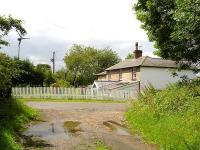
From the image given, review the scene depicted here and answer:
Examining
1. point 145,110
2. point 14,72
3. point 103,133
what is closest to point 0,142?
point 103,133

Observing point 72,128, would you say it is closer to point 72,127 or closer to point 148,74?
point 72,127

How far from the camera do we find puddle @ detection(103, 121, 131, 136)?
1678 centimetres

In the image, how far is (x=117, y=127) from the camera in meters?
18.2

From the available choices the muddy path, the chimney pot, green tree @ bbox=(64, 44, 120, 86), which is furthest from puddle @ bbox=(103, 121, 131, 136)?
green tree @ bbox=(64, 44, 120, 86)

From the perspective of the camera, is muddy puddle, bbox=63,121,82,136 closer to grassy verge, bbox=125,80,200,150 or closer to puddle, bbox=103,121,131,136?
puddle, bbox=103,121,131,136

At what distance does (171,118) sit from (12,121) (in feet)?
20.7

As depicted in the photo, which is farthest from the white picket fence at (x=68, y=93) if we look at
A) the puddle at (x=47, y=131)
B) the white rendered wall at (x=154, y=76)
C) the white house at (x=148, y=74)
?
the puddle at (x=47, y=131)

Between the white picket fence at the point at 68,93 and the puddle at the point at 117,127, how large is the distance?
21.7 meters

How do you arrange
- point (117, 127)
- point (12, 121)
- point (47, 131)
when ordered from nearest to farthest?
point (47, 131), point (12, 121), point (117, 127)

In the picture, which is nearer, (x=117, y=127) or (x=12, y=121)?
(x=12, y=121)

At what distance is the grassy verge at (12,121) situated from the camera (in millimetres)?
12775

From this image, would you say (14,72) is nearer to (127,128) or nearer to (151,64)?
(127,128)

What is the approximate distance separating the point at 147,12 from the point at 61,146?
43.9 feet

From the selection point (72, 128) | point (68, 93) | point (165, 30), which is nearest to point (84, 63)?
point (68, 93)
